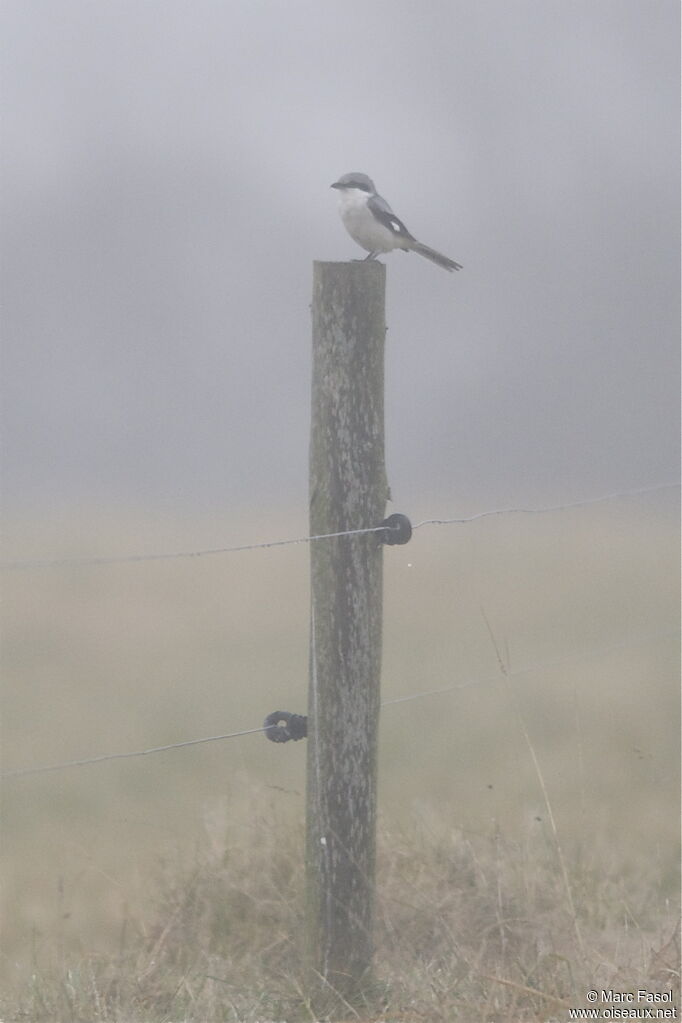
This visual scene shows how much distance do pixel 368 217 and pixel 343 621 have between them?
233 centimetres

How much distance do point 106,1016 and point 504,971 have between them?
1.19 metres

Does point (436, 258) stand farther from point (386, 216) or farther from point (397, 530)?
point (397, 530)

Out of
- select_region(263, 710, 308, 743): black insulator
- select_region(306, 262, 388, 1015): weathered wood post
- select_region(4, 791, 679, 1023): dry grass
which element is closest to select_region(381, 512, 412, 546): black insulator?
select_region(306, 262, 388, 1015): weathered wood post

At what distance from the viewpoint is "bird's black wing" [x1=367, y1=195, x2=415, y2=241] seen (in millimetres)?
5211

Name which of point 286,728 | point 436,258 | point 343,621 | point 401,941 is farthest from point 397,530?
point 436,258

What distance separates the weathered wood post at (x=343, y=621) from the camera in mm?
3508

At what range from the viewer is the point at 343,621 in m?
3.51

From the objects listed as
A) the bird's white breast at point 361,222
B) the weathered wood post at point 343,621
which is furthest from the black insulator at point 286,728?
the bird's white breast at point 361,222

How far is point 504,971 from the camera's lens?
361cm

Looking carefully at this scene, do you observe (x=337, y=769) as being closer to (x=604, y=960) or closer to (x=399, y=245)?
(x=604, y=960)

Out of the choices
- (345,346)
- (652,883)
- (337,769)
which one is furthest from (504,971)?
(345,346)

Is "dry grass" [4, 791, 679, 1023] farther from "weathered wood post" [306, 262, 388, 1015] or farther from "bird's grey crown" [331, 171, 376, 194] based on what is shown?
"bird's grey crown" [331, 171, 376, 194]

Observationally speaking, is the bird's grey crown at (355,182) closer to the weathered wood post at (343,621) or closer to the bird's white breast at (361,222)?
the bird's white breast at (361,222)

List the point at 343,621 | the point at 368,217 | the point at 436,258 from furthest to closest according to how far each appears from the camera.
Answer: the point at 436,258
the point at 368,217
the point at 343,621
